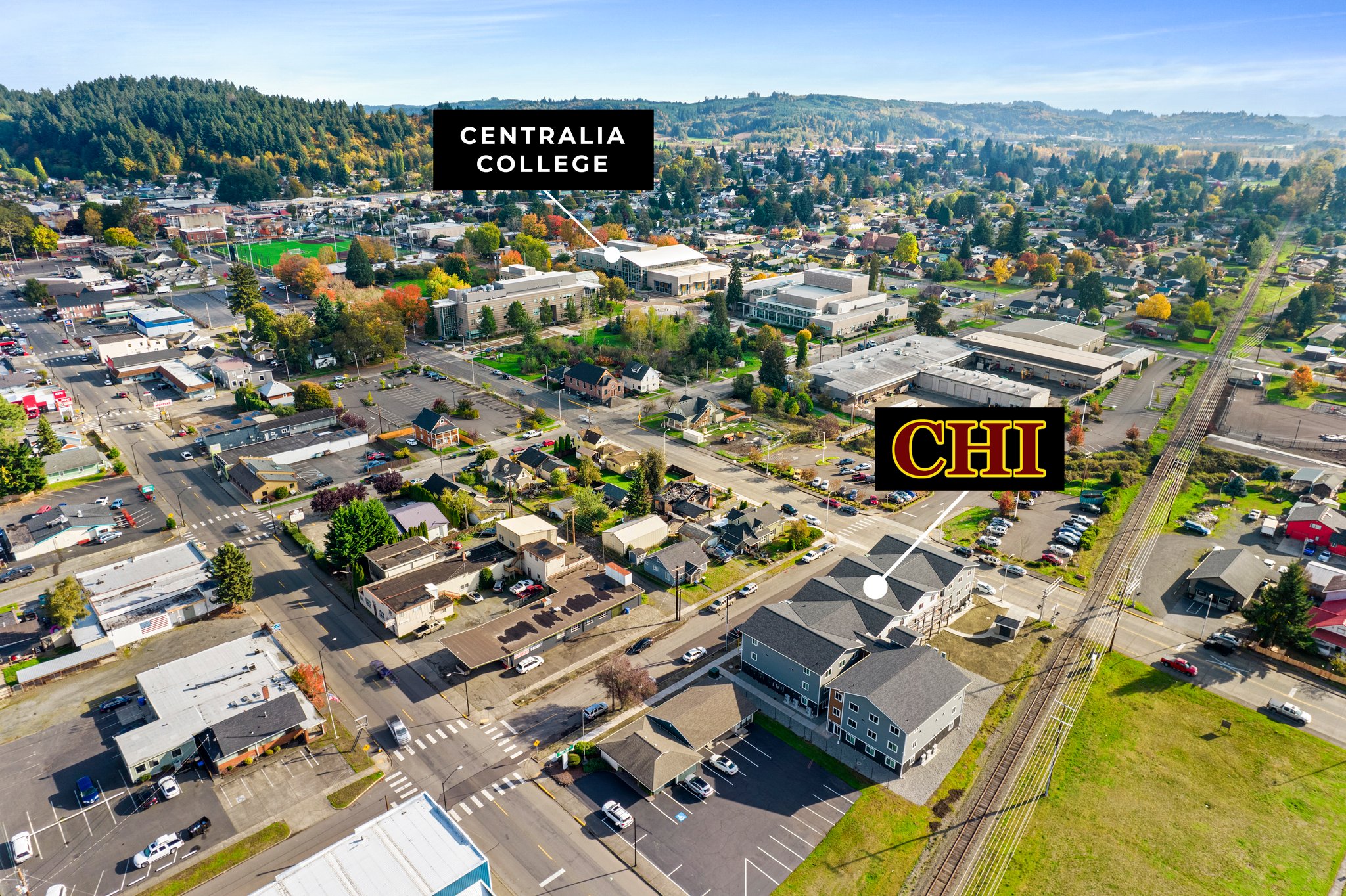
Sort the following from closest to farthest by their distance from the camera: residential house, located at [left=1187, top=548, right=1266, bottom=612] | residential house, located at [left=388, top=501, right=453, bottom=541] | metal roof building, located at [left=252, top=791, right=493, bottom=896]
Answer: metal roof building, located at [left=252, top=791, right=493, bottom=896] → residential house, located at [left=1187, top=548, right=1266, bottom=612] → residential house, located at [left=388, top=501, right=453, bottom=541]

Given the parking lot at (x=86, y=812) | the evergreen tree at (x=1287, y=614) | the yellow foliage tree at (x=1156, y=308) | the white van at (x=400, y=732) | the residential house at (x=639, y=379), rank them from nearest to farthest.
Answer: the parking lot at (x=86, y=812)
the white van at (x=400, y=732)
the evergreen tree at (x=1287, y=614)
the residential house at (x=639, y=379)
the yellow foliage tree at (x=1156, y=308)

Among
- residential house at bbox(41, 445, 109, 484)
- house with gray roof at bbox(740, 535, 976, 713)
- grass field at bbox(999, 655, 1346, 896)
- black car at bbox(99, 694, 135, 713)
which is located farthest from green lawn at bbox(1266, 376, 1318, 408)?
residential house at bbox(41, 445, 109, 484)

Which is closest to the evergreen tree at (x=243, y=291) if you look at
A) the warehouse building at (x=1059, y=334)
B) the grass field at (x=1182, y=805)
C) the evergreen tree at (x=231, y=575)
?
the evergreen tree at (x=231, y=575)

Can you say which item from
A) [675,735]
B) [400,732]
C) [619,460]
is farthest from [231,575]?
[619,460]

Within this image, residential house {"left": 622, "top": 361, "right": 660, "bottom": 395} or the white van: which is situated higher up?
residential house {"left": 622, "top": 361, "right": 660, "bottom": 395}

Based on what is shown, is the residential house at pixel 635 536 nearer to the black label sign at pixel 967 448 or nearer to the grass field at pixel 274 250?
the black label sign at pixel 967 448

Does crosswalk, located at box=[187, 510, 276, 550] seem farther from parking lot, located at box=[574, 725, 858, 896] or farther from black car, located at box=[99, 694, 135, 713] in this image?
parking lot, located at box=[574, 725, 858, 896]
